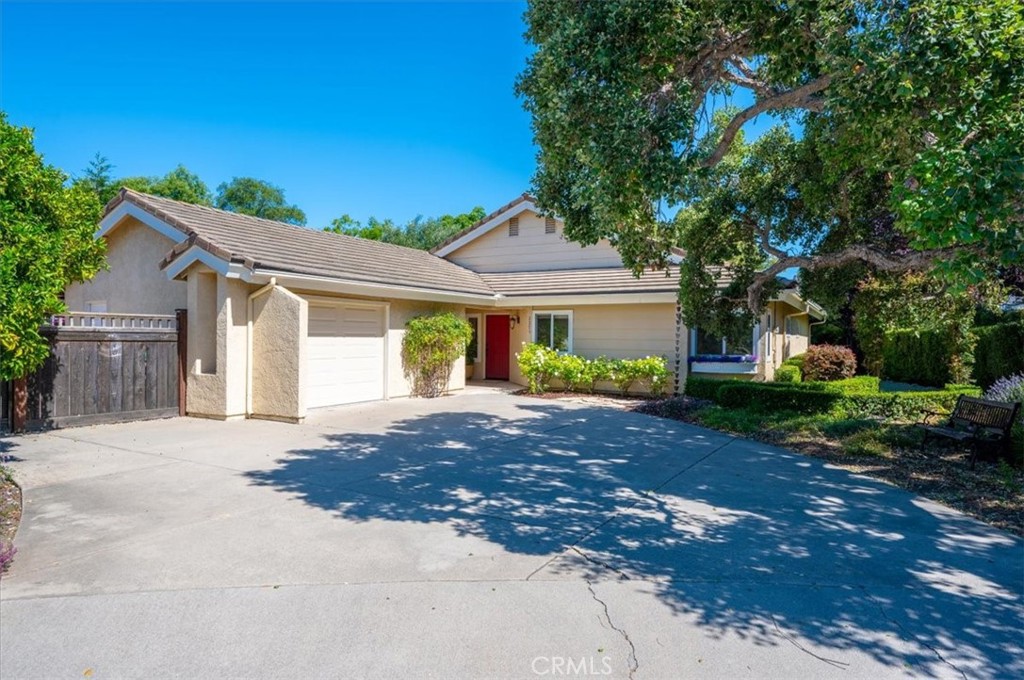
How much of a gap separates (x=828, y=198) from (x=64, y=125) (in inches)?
942

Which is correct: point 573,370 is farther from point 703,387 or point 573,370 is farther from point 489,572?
point 489,572

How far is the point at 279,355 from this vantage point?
457 inches

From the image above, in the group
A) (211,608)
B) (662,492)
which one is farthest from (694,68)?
(211,608)

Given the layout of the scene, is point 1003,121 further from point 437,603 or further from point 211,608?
point 211,608

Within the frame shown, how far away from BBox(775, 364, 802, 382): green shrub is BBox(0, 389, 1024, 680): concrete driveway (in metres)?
9.84

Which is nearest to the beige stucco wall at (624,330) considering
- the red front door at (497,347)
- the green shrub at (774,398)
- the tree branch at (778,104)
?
the red front door at (497,347)

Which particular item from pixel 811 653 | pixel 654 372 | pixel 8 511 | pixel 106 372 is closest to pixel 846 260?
pixel 654 372

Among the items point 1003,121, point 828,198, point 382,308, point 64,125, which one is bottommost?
point 382,308

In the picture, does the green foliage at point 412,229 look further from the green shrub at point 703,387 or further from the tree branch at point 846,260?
the tree branch at point 846,260

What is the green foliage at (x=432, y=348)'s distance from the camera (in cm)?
1494

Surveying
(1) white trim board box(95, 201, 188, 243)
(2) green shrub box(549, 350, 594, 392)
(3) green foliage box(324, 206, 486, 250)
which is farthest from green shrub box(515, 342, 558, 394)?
(3) green foliage box(324, 206, 486, 250)

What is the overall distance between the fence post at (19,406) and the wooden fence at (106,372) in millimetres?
22

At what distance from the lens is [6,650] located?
335 centimetres

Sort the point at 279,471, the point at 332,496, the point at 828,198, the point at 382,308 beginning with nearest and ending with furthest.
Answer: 1. the point at 332,496
2. the point at 279,471
3. the point at 828,198
4. the point at 382,308
